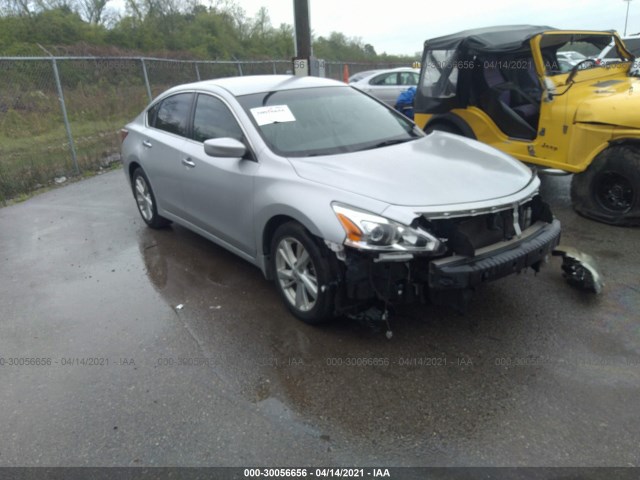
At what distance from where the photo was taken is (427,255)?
299 cm

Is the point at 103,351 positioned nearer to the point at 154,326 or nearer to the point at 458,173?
the point at 154,326

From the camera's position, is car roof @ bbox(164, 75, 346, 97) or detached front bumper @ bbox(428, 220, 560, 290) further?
car roof @ bbox(164, 75, 346, 97)

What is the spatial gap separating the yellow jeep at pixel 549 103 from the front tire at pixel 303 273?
140 inches

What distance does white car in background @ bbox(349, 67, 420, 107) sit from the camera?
13914 mm

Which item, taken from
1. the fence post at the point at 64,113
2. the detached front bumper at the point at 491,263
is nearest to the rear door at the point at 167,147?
the detached front bumper at the point at 491,263

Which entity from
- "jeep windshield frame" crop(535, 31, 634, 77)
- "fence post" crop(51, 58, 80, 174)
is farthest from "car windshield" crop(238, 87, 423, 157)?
"fence post" crop(51, 58, 80, 174)

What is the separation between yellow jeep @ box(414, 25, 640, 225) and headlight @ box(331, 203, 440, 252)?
10.4 feet

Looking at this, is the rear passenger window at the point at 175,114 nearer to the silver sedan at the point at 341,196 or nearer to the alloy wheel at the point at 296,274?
the silver sedan at the point at 341,196

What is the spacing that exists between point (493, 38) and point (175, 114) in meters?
4.11

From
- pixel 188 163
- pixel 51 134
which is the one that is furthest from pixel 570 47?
pixel 51 134

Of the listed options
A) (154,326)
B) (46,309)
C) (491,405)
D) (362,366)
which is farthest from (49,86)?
(491,405)

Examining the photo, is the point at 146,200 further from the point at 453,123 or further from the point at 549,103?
the point at 549,103

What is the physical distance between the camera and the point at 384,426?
2.64 meters

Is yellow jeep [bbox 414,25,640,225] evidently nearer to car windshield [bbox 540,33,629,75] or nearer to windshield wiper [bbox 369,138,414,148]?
car windshield [bbox 540,33,629,75]
